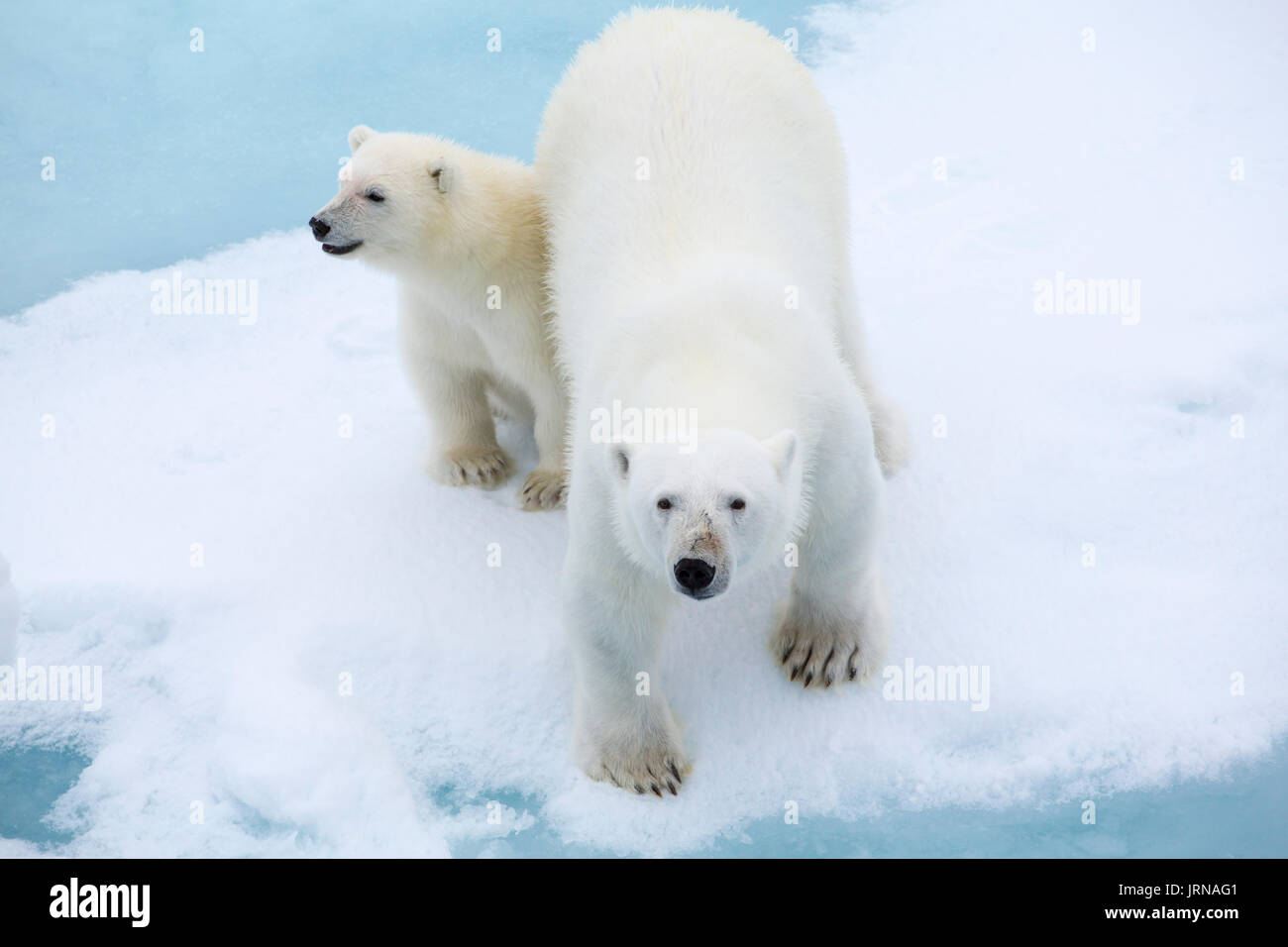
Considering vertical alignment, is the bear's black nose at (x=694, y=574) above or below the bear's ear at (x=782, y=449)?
below

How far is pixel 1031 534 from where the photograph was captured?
3.93 metres

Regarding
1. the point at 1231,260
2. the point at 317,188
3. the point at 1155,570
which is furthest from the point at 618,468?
the point at 317,188

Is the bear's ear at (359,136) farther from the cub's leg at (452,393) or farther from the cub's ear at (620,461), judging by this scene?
the cub's ear at (620,461)

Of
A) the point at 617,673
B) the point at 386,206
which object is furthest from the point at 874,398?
the point at 386,206

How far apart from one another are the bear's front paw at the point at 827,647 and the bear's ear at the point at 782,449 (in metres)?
0.92

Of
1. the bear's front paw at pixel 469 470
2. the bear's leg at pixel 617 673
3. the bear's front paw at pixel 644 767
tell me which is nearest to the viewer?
the bear's leg at pixel 617 673

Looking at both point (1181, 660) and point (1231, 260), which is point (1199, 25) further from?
point (1181, 660)

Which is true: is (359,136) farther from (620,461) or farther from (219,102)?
(219,102)

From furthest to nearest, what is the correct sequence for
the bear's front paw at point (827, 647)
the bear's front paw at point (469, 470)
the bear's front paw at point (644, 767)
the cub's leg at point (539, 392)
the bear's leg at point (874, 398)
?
the bear's front paw at point (469, 470)
the bear's leg at point (874, 398)
the cub's leg at point (539, 392)
the bear's front paw at point (827, 647)
the bear's front paw at point (644, 767)

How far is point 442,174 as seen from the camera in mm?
3814

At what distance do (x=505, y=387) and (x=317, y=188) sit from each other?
3.08 meters

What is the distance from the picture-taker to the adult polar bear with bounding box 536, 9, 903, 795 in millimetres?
2625

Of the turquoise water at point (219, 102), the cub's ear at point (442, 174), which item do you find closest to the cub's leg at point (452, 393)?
the cub's ear at point (442, 174)

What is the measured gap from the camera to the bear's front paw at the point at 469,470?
14.3 feet
